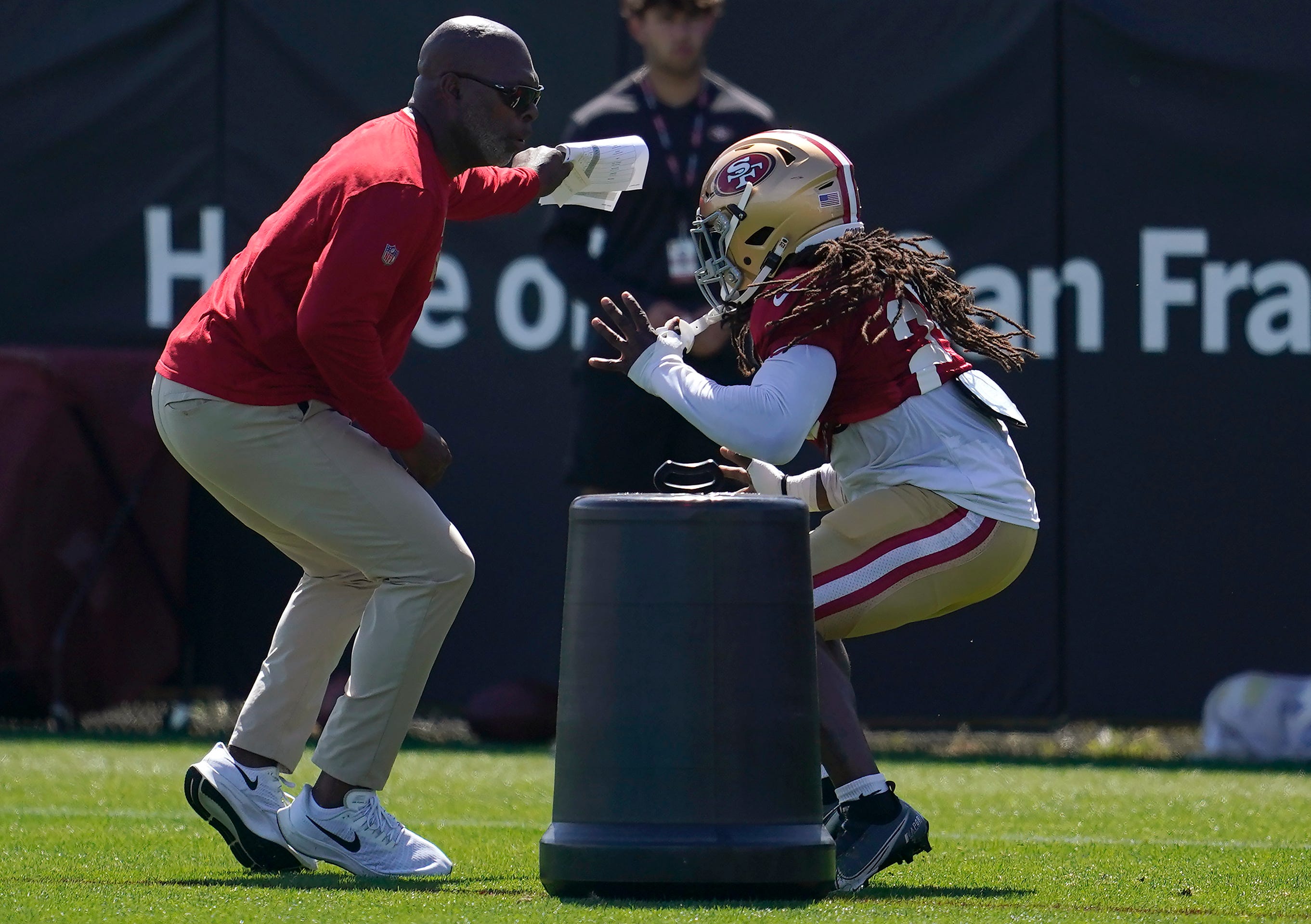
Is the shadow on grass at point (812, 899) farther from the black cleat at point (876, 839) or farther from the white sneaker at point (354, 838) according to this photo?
the white sneaker at point (354, 838)

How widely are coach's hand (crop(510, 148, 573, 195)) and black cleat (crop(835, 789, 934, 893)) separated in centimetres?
198

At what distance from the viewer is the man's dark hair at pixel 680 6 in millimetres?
7074

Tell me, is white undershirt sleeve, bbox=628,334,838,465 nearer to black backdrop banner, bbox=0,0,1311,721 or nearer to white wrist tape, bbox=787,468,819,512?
white wrist tape, bbox=787,468,819,512

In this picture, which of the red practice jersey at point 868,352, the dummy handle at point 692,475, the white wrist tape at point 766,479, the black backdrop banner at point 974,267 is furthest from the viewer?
the black backdrop banner at point 974,267

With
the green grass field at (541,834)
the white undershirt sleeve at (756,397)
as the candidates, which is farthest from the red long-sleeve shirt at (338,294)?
the green grass field at (541,834)

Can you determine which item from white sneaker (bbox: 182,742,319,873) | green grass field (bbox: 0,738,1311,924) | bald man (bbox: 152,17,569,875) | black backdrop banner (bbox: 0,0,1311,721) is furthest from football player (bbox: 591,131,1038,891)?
black backdrop banner (bbox: 0,0,1311,721)

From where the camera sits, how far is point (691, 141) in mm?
7160

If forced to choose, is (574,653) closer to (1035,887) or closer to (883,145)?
(1035,887)

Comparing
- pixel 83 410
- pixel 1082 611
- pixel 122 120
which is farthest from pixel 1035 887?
pixel 122 120

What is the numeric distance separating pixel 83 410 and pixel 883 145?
3.35 metres

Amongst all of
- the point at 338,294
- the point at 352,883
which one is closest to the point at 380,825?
the point at 352,883

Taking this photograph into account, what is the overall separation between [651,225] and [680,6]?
793 millimetres

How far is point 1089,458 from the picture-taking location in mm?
7734

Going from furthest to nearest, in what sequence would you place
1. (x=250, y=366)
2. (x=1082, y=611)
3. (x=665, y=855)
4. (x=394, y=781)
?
1. (x=1082, y=611)
2. (x=394, y=781)
3. (x=250, y=366)
4. (x=665, y=855)
